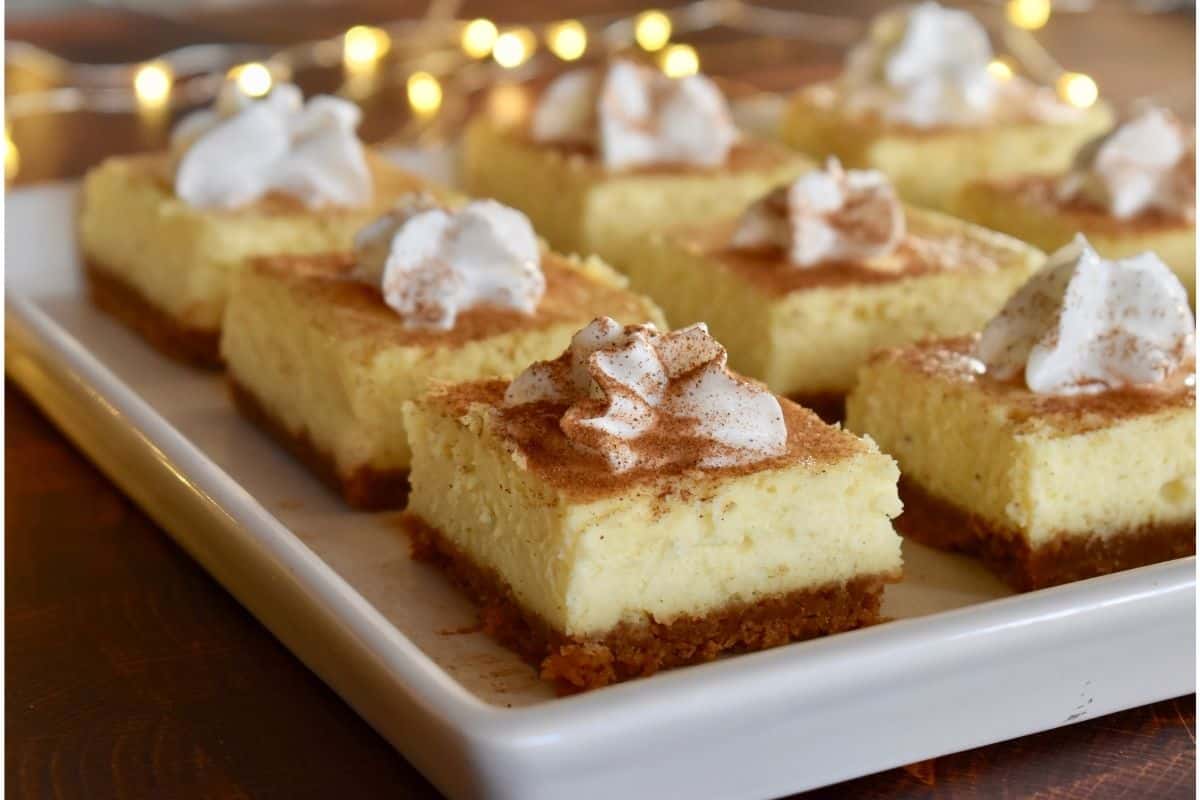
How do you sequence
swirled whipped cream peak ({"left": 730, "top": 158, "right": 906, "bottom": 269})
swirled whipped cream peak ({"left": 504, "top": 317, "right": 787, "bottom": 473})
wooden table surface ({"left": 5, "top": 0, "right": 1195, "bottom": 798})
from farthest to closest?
swirled whipped cream peak ({"left": 730, "top": 158, "right": 906, "bottom": 269})
swirled whipped cream peak ({"left": 504, "top": 317, "right": 787, "bottom": 473})
wooden table surface ({"left": 5, "top": 0, "right": 1195, "bottom": 798})

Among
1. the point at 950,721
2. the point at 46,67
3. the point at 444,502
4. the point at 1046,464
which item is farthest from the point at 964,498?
the point at 46,67

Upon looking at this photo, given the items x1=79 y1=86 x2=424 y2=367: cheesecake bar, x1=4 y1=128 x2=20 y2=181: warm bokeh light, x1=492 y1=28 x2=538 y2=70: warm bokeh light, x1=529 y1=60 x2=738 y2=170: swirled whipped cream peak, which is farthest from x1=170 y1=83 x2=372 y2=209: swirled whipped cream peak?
x1=492 y1=28 x2=538 y2=70: warm bokeh light

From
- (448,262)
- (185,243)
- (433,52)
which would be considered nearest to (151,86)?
(433,52)

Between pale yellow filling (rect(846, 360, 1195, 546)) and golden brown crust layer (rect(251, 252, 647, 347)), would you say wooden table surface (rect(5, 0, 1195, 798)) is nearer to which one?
pale yellow filling (rect(846, 360, 1195, 546))

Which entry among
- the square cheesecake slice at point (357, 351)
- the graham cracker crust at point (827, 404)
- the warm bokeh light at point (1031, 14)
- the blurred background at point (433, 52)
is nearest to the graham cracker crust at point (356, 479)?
the square cheesecake slice at point (357, 351)

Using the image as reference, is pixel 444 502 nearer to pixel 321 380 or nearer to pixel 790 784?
pixel 321 380

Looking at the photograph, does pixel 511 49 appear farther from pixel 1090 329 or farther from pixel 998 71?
pixel 1090 329
